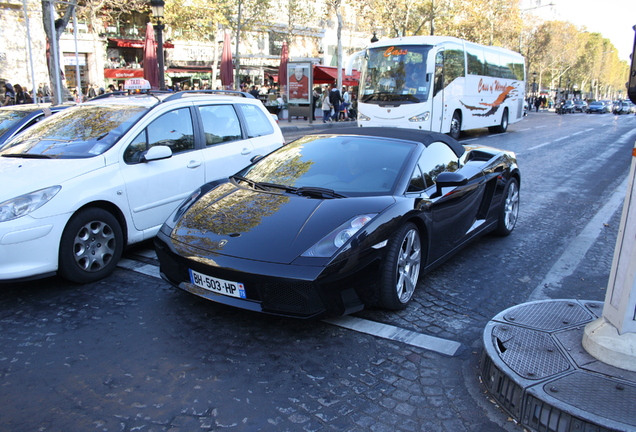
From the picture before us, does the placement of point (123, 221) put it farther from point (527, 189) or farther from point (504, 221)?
point (527, 189)

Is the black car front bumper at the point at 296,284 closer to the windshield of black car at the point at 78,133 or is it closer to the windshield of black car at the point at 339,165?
the windshield of black car at the point at 339,165

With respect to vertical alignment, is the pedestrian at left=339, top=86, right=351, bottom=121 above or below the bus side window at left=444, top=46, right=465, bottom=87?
below

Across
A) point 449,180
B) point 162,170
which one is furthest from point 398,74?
point 449,180

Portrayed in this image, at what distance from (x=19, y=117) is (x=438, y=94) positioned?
12343 millimetres

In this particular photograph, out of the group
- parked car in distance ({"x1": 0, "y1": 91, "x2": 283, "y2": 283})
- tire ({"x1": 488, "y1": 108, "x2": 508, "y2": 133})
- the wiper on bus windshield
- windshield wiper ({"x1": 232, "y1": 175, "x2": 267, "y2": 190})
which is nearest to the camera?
parked car in distance ({"x1": 0, "y1": 91, "x2": 283, "y2": 283})

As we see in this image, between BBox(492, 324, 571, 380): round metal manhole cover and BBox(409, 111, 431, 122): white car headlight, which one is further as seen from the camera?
BBox(409, 111, 431, 122): white car headlight

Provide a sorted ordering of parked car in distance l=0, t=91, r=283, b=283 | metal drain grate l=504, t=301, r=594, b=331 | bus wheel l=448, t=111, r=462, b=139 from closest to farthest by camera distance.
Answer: metal drain grate l=504, t=301, r=594, b=331 → parked car in distance l=0, t=91, r=283, b=283 → bus wheel l=448, t=111, r=462, b=139

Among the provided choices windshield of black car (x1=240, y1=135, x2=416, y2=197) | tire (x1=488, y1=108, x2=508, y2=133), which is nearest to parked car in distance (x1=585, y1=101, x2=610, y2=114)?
tire (x1=488, y1=108, x2=508, y2=133)

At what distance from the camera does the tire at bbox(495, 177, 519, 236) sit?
A: 5992 millimetres

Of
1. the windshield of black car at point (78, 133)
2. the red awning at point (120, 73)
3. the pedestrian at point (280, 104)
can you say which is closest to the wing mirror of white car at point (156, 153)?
the windshield of black car at point (78, 133)

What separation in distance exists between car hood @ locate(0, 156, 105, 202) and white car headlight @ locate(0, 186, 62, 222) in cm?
5

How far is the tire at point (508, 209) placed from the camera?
5992mm

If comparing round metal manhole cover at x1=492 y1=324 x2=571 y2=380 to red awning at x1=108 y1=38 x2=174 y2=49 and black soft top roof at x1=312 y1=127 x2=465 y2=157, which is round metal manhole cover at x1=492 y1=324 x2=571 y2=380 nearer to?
black soft top roof at x1=312 y1=127 x2=465 y2=157

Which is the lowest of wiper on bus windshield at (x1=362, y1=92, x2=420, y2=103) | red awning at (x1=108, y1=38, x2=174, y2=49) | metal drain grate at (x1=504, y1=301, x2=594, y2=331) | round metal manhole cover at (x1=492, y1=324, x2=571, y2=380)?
round metal manhole cover at (x1=492, y1=324, x2=571, y2=380)
